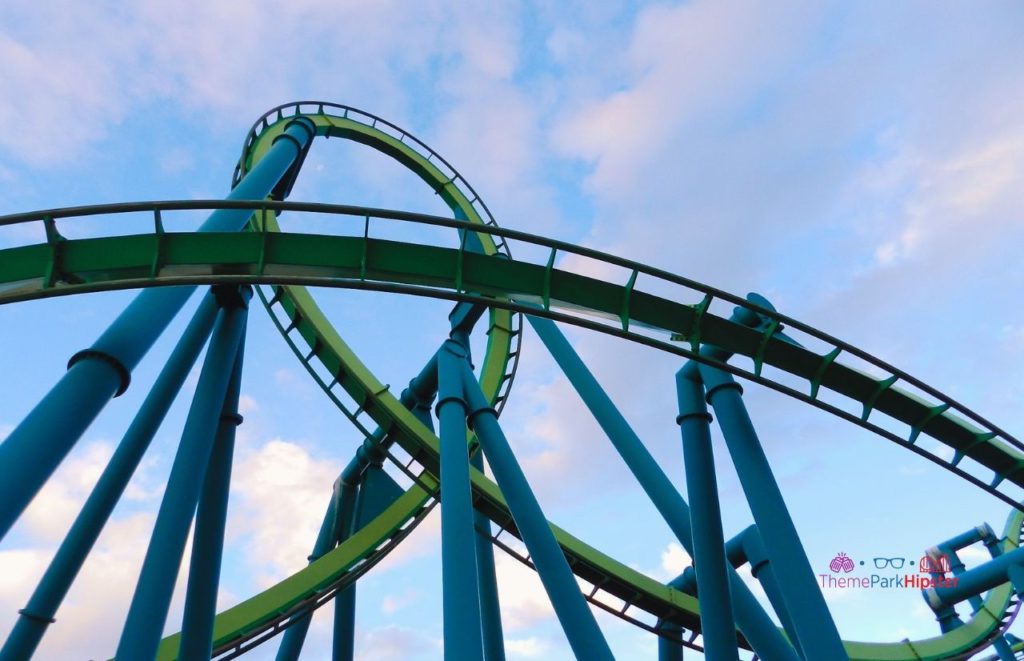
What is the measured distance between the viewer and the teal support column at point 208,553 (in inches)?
330

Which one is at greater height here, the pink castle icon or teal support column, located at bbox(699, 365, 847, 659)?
the pink castle icon

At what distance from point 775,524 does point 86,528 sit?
666 centimetres

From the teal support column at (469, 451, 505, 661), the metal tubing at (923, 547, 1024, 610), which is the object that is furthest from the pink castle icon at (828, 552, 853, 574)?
the teal support column at (469, 451, 505, 661)

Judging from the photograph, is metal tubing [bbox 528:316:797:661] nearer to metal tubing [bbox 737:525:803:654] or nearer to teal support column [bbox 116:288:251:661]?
metal tubing [bbox 737:525:803:654]

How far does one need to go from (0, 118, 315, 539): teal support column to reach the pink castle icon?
12.9 meters

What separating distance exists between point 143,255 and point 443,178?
→ 10.6m

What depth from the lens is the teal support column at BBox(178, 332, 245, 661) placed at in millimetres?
8391

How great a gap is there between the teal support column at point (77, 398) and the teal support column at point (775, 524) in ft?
17.9

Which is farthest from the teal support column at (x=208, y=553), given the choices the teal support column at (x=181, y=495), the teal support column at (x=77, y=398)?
the teal support column at (x=77, y=398)

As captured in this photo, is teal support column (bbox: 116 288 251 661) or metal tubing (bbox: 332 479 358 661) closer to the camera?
teal support column (bbox: 116 288 251 661)

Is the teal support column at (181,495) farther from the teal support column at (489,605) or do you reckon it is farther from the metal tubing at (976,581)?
the metal tubing at (976,581)

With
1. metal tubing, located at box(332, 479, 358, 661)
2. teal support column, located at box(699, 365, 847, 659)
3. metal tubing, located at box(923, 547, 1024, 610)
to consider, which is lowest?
teal support column, located at box(699, 365, 847, 659)

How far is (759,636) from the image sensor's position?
28.3 ft

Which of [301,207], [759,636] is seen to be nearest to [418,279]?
[301,207]
